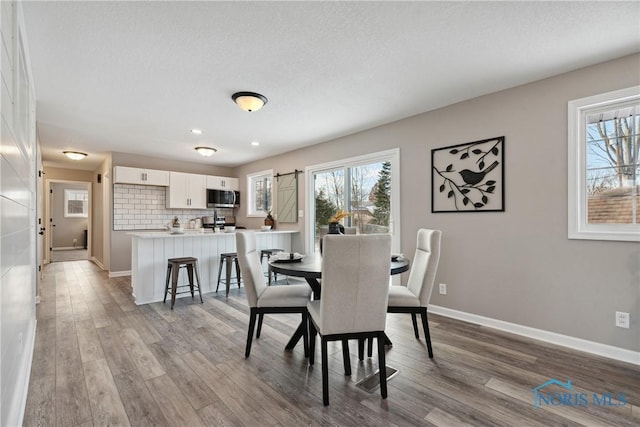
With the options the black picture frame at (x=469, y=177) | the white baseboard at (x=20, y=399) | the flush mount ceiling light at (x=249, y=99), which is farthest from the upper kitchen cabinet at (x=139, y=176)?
the black picture frame at (x=469, y=177)

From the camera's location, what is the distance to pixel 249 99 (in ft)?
9.74

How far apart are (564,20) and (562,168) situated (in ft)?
3.95

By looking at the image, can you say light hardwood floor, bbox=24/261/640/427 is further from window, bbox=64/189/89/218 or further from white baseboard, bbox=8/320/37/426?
window, bbox=64/189/89/218

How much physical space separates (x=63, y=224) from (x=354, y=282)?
11642 millimetres

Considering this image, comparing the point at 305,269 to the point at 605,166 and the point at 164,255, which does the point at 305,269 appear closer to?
the point at 605,166

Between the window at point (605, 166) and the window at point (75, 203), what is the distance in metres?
11.9

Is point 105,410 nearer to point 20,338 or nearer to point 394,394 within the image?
point 20,338

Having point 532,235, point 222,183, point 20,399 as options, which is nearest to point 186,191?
point 222,183

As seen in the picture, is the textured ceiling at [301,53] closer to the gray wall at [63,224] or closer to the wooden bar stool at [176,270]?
the wooden bar stool at [176,270]

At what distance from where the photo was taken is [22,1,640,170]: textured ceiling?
1854 mm

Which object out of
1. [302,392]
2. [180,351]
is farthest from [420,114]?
[180,351]

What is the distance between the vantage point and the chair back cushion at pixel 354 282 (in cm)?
176

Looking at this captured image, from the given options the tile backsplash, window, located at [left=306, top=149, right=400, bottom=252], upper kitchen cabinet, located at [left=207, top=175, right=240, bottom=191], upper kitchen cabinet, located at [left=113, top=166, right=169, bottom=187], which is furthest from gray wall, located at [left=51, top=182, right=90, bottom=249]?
window, located at [left=306, top=149, right=400, bottom=252]

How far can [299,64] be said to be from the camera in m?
2.47
